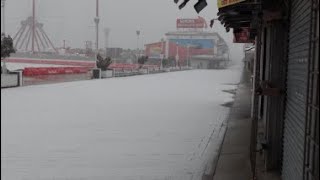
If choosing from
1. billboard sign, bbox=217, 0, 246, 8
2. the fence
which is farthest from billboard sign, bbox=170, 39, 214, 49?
billboard sign, bbox=217, 0, 246, 8

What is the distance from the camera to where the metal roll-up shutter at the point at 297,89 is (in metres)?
5.45

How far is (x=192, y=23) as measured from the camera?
166875mm

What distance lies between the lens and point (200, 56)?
144 metres

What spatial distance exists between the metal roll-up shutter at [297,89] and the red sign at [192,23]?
16070 centimetres

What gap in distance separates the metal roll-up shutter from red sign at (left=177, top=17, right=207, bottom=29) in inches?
6327

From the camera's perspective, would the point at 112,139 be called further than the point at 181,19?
No

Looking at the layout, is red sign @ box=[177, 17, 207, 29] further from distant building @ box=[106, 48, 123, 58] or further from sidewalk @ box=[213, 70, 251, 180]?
sidewalk @ box=[213, 70, 251, 180]

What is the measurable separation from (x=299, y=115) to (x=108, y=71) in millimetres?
46915

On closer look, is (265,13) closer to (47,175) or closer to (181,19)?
(47,175)

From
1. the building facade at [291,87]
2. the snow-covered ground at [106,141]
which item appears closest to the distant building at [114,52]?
the snow-covered ground at [106,141]

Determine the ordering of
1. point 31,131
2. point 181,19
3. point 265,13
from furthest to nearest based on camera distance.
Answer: point 181,19 < point 31,131 < point 265,13

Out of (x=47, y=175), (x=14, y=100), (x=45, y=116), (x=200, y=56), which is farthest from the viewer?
(x=200, y=56)

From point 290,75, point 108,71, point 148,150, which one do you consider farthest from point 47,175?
point 108,71

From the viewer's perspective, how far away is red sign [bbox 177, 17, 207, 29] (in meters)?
167
